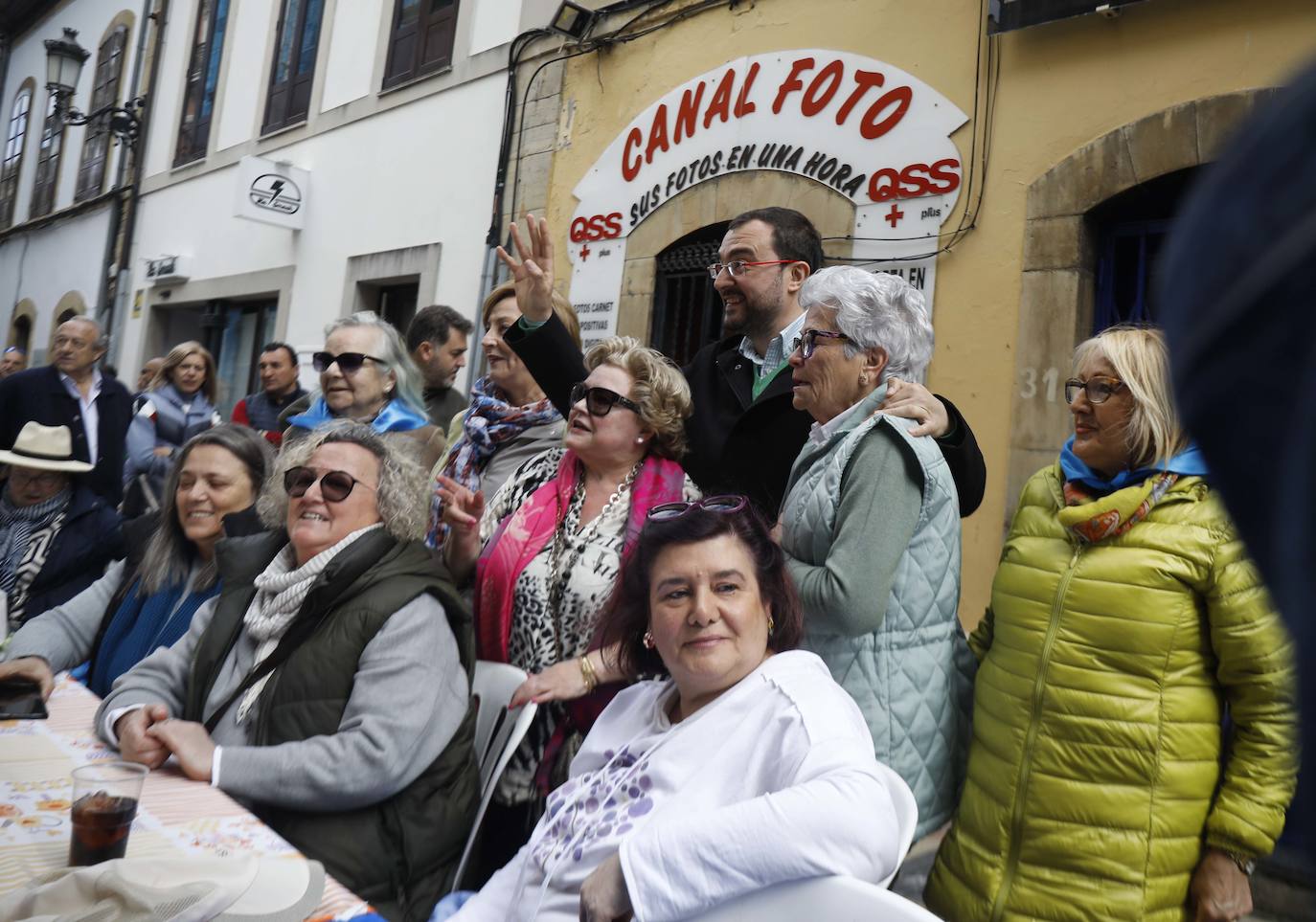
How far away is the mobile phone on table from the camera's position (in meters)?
2.49

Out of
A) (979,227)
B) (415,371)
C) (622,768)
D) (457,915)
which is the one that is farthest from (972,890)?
(979,227)

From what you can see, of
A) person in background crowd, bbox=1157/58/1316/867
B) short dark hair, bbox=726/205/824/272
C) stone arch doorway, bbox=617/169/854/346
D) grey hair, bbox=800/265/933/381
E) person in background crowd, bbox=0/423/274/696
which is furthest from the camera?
stone arch doorway, bbox=617/169/854/346

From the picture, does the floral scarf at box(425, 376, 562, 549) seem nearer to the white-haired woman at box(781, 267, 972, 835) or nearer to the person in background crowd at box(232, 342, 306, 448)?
the white-haired woman at box(781, 267, 972, 835)

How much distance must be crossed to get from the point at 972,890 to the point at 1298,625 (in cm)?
220

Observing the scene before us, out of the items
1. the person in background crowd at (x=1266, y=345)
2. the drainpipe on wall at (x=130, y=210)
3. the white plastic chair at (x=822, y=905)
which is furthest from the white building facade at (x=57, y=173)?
the person in background crowd at (x=1266, y=345)

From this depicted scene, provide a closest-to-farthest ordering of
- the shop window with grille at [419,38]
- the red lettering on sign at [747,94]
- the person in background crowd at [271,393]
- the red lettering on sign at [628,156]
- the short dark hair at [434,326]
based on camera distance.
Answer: the short dark hair at [434,326]
the person in background crowd at [271,393]
the red lettering on sign at [747,94]
the red lettering on sign at [628,156]
the shop window with grille at [419,38]

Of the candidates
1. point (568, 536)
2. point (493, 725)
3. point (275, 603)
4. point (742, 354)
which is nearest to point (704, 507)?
point (568, 536)

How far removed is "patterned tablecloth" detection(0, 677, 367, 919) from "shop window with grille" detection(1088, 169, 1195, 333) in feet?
13.8

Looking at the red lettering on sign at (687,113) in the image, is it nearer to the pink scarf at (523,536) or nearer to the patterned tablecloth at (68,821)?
the pink scarf at (523,536)

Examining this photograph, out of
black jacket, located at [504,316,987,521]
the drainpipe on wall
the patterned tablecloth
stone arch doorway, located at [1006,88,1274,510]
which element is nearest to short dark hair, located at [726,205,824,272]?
black jacket, located at [504,316,987,521]

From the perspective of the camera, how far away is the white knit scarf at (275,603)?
2.38m

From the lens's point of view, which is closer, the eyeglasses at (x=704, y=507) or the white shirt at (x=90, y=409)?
the eyeglasses at (x=704, y=507)

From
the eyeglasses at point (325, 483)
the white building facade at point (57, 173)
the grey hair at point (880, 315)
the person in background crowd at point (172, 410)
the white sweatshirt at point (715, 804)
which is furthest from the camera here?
the white building facade at point (57, 173)

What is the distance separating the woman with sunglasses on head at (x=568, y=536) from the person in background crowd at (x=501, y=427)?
0.91 ft
